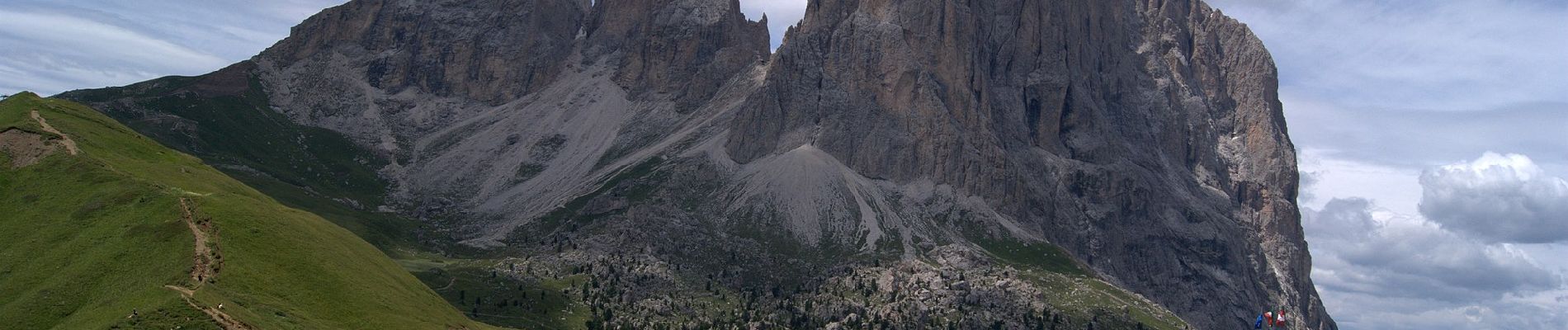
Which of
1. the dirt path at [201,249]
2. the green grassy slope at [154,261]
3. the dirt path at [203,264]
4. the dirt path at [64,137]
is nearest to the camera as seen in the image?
the dirt path at [203,264]

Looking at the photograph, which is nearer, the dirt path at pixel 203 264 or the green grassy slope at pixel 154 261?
the dirt path at pixel 203 264

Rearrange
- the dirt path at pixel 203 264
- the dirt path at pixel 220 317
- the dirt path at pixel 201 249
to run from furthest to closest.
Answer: the dirt path at pixel 201 249 → the dirt path at pixel 203 264 → the dirt path at pixel 220 317

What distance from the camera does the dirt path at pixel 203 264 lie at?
134625 mm

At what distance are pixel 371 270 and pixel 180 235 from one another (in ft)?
103

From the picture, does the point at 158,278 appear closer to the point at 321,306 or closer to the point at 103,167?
the point at 321,306

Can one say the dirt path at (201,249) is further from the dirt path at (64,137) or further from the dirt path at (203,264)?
the dirt path at (64,137)

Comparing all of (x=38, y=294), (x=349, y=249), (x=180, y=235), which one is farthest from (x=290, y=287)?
(x=349, y=249)

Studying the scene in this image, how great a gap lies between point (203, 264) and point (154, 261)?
17.5 feet

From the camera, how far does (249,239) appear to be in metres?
162

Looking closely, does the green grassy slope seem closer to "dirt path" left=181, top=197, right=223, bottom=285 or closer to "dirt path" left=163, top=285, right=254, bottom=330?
"dirt path" left=163, top=285, right=254, bottom=330

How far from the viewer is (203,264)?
150875mm

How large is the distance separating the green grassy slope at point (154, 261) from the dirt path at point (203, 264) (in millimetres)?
661

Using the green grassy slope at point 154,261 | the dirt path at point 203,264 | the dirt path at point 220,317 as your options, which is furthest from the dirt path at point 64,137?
the dirt path at point 220,317

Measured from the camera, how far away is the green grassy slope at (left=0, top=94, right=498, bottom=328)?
142 meters
